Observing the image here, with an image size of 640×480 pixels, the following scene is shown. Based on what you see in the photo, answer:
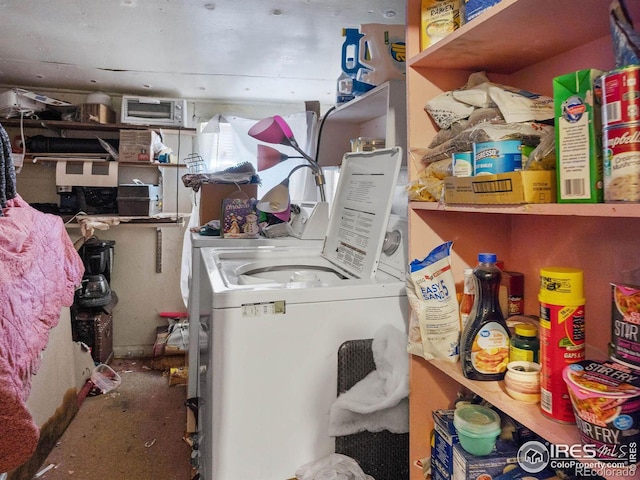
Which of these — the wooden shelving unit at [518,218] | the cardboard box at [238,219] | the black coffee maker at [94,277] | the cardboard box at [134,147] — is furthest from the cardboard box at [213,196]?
the wooden shelving unit at [518,218]

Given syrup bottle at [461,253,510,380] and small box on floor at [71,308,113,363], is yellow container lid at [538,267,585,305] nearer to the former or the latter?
syrup bottle at [461,253,510,380]

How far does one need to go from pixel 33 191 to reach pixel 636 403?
4.03 meters

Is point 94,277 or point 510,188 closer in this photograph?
point 510,188

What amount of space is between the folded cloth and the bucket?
0.48 m

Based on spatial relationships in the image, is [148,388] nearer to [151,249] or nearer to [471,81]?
[151,249]

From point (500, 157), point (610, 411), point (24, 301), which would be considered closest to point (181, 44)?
point (24, 301)

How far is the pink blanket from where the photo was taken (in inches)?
53.6

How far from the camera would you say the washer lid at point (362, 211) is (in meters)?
1.31

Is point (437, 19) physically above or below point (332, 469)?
above

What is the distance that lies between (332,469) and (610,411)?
0.68 meters

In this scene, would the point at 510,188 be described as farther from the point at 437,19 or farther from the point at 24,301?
the point at 24,301

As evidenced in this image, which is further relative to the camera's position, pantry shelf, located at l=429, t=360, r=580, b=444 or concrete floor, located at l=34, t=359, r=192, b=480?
concrete floor, located at l=34, t=359, r=192, b=480

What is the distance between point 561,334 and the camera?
70 centimetres

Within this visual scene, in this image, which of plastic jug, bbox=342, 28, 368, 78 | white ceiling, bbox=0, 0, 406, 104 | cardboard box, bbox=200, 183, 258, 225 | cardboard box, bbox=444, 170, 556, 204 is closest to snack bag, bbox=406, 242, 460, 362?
cardboard box, bbox=444, 170, 556, 204
